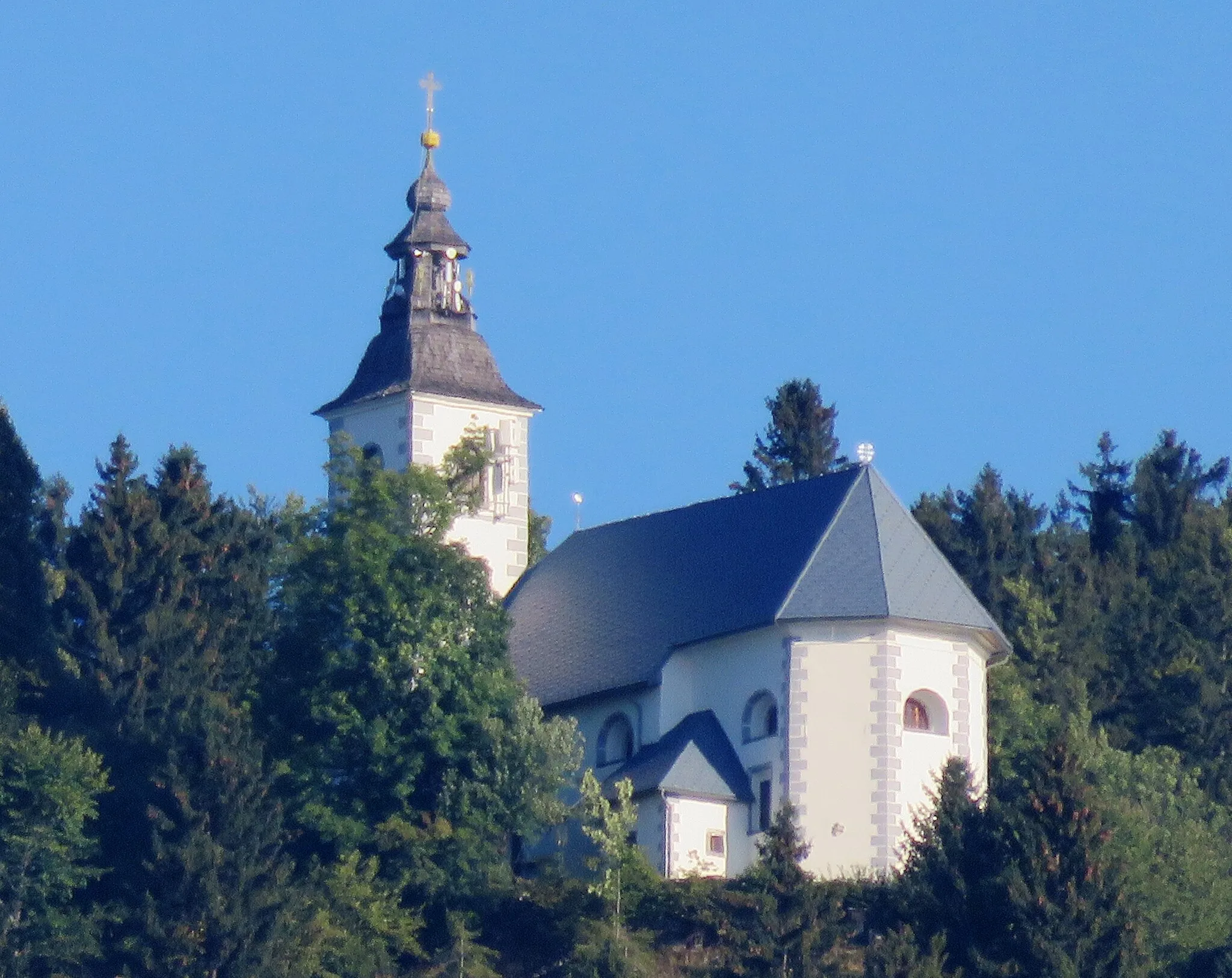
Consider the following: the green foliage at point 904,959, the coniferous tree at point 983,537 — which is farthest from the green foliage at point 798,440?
the green foliage at point 904,959

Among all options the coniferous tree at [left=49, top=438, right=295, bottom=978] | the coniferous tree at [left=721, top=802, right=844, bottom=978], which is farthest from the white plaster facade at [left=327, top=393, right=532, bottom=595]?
the coniferous tree at [left=721, top=802, right=844, bottom=978]

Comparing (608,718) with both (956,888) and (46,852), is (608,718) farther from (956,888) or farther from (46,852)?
(46,852)

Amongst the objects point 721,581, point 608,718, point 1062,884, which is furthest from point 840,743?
point 1062,884

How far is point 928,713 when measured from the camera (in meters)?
66.6

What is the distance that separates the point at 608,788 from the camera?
6781 centimetres

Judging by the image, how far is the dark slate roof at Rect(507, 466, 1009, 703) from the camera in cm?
6675

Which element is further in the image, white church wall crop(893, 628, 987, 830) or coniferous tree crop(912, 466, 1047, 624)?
coniferous tree crop(912, 466, 1047, 624)

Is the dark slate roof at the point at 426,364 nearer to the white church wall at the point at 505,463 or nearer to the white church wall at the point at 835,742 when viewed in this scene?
the white church wall at the point at 505,463

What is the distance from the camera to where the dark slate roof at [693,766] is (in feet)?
216

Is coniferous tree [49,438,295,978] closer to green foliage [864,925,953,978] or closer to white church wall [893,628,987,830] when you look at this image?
green foliage [864,925,953,978]

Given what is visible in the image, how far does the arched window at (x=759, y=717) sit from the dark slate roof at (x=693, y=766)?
0.48m

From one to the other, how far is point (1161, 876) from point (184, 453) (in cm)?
2075

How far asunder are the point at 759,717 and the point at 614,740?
389cm

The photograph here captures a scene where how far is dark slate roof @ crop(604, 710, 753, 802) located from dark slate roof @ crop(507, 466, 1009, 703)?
1483 mm
